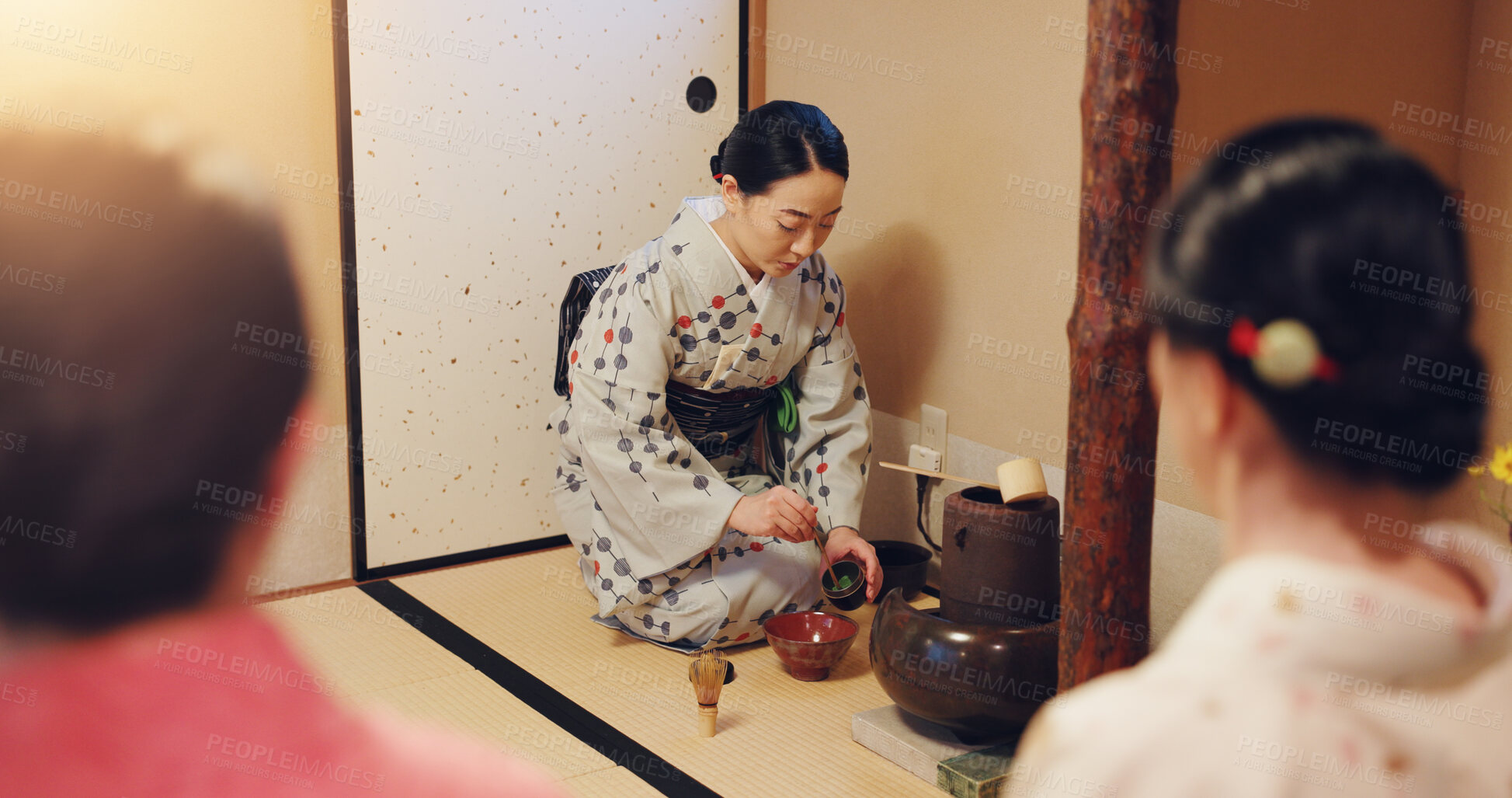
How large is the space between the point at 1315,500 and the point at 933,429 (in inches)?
91.5

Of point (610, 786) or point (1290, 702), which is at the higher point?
point (1290, 702)

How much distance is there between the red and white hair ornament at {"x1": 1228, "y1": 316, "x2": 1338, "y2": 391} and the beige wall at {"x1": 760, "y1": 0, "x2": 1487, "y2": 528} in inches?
59.5

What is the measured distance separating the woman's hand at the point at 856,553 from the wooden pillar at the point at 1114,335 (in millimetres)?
1268

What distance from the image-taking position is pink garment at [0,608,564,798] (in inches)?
79.6

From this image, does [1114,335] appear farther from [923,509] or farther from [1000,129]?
[923,509]

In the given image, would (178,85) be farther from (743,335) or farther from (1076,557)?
(1076,557)

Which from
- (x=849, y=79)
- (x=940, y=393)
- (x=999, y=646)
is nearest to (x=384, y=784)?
(x=999, y=646)

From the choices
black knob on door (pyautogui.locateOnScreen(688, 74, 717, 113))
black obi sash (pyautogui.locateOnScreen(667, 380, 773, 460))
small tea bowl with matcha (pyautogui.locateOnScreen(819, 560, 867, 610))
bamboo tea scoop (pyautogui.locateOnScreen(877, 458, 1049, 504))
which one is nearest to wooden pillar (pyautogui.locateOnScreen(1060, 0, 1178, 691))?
bamboo tea scoop (pyautogui.locateOnScreen(877, 458, 1049, 504))

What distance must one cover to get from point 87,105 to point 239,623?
1260 mm

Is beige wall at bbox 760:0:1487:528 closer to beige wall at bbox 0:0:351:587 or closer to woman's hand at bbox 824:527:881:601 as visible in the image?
woman's hand at bbox 824:527:881:601

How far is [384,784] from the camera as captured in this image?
6.68ft

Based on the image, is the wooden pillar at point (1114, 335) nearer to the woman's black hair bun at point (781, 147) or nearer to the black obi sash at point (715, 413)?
the woman's black hair bun at point (781, 147)

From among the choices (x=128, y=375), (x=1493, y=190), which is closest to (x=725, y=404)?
(x=128, y=375)

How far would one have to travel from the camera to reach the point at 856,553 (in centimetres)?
258
